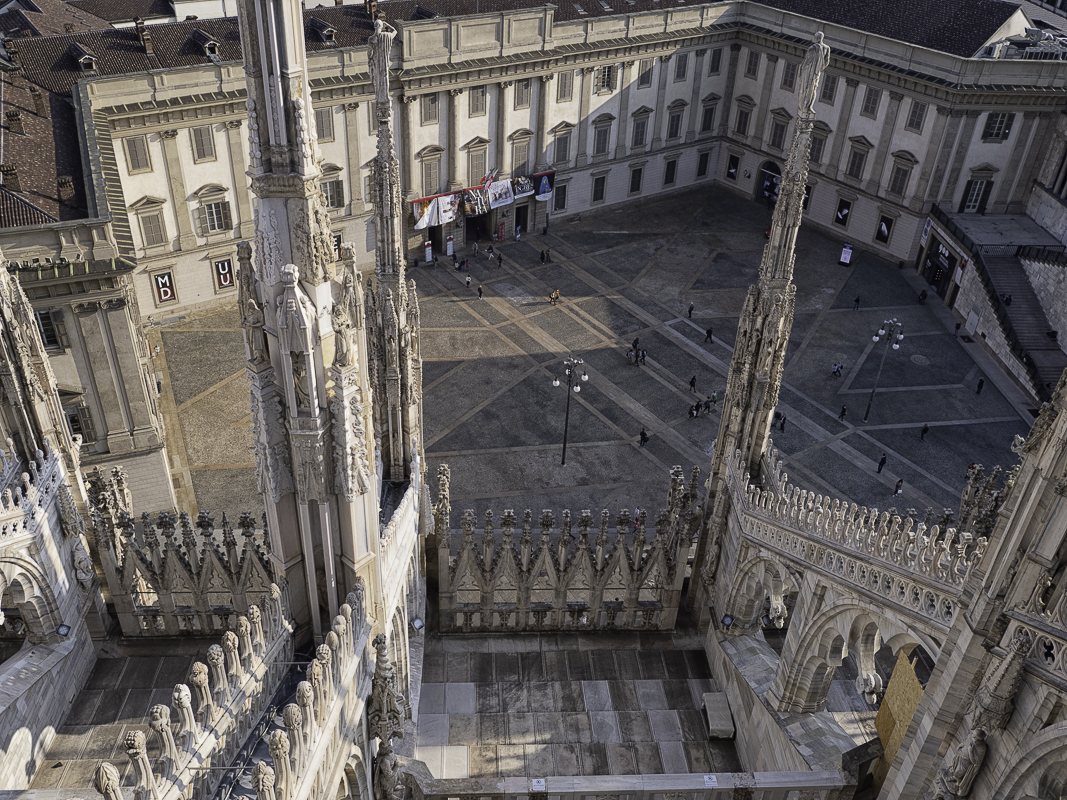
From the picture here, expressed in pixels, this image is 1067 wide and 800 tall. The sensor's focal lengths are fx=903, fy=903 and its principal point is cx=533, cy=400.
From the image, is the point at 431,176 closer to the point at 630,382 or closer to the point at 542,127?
the point at 542,127

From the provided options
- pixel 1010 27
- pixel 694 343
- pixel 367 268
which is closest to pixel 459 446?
pixel 694 343

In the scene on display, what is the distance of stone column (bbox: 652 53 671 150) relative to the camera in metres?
72.1

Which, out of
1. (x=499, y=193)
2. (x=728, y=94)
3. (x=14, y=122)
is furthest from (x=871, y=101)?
(x=14, y=122)

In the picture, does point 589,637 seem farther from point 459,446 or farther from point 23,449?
point 459,446

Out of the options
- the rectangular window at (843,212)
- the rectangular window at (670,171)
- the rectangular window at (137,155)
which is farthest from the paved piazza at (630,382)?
the rectangular window at (137,155)

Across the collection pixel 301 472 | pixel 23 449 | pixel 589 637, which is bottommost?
pixel 589 637

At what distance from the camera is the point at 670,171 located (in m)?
78.5

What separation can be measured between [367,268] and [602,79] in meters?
23.3

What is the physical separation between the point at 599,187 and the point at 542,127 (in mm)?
8594

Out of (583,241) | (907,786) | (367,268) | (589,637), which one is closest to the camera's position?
(907,786)

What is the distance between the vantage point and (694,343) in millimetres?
57969

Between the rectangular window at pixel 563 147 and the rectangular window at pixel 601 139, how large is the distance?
257cm

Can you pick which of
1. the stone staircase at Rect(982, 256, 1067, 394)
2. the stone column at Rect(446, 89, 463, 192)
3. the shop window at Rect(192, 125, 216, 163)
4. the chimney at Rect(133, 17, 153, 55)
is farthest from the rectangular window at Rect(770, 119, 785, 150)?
the chimney at Rect(133, 17, 153, 55)

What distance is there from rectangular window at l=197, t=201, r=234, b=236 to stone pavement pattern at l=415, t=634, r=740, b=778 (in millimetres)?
39684
